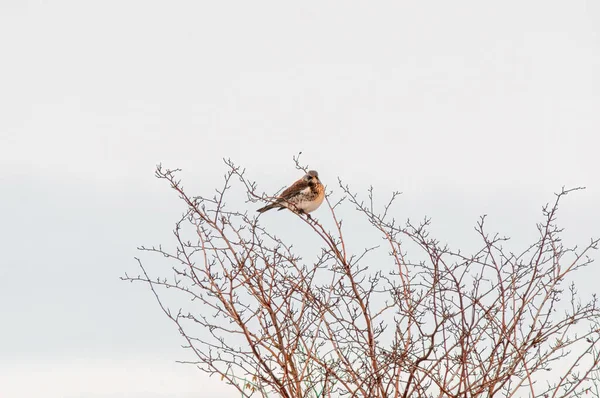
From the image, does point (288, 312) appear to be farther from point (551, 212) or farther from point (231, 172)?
point (551, 212)

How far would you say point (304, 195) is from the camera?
11836mm

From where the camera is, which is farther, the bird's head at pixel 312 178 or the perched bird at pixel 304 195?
the bird's head at pixel 312 178

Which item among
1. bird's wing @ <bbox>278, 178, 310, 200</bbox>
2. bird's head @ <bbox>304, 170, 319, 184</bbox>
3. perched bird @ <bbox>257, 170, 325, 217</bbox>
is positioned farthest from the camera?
bird's head @ <bbox>304, 170, 319, 184</bbox>

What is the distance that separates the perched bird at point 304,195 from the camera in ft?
38.7

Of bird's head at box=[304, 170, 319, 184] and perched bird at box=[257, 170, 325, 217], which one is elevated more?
bird's head at box=[304, 170, 319, 184]

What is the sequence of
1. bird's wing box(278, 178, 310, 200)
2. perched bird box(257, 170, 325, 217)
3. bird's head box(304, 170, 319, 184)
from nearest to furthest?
perched bird box(257, 170, 325, 217) → bird's wing box(278, 178, 310, 200) → bird's head box(304, 170, 319, 184)

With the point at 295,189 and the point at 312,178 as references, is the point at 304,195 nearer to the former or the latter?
the point at 295,189

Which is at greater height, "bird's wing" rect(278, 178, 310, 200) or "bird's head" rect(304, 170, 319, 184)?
"bird's head" rect(304, 170, 319, 184)

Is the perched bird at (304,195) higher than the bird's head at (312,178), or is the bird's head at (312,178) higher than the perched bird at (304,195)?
the bird's head at (312,178)

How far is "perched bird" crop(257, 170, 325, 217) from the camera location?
11805 millimetres

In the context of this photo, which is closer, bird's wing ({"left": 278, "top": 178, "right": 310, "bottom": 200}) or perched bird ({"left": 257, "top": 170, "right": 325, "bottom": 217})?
perched bird ({"left": 257, "top": 170, "right": 325, "bottom": 217})

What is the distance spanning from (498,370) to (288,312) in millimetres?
1810

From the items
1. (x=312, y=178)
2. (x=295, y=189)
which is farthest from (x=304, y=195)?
(x=312, y=178)

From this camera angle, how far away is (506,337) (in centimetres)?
789
